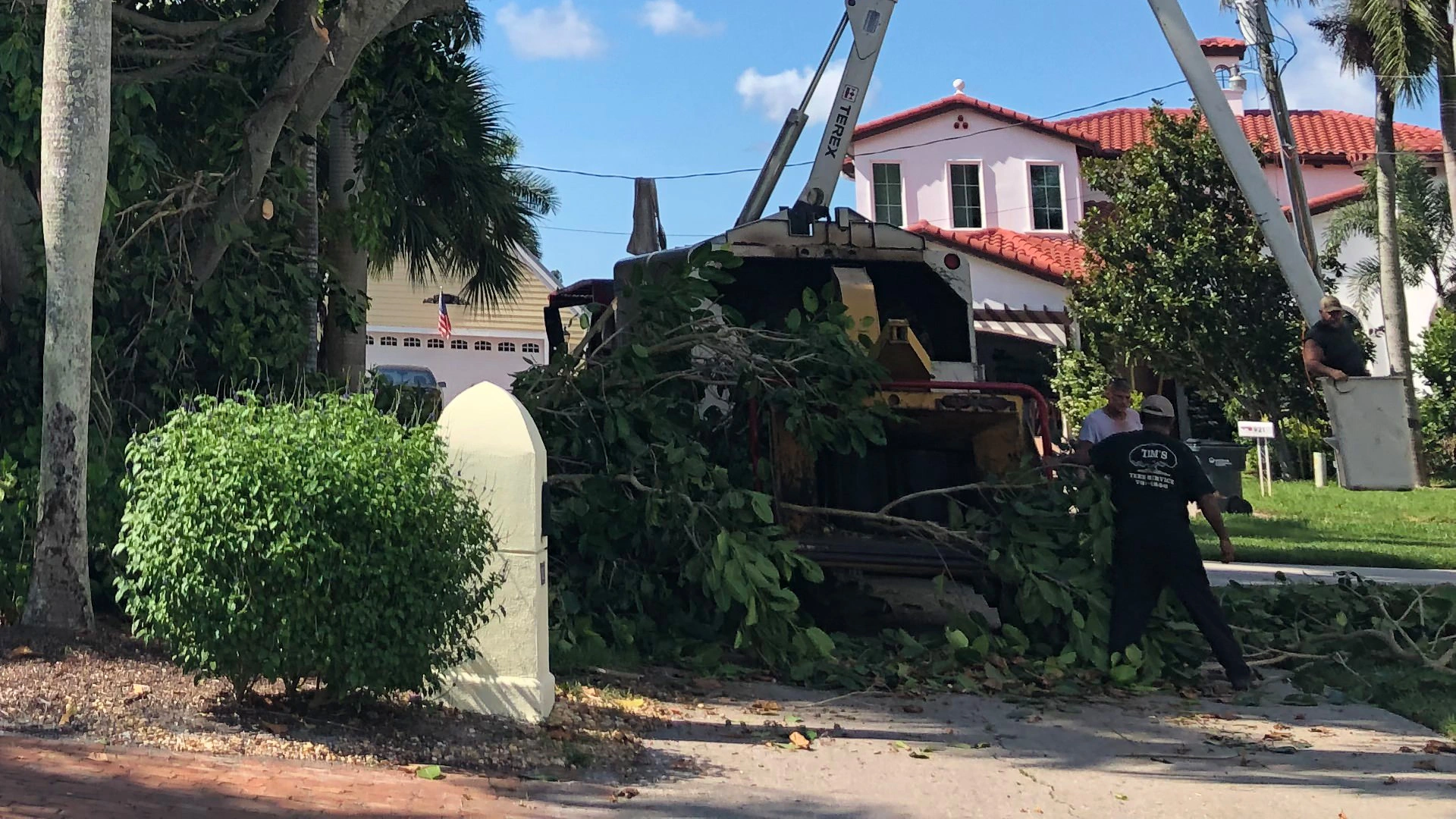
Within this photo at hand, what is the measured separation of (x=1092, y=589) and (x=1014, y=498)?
0.73 m

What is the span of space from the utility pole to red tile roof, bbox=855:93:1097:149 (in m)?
14.0

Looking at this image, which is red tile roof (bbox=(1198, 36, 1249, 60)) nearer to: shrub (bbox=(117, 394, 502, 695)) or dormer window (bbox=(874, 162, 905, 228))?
dormer window (bbox=(874, 162, 905, 228))

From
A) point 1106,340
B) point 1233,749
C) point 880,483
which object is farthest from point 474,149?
point 1106,340

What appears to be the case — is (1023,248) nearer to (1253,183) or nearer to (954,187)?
(954,187)

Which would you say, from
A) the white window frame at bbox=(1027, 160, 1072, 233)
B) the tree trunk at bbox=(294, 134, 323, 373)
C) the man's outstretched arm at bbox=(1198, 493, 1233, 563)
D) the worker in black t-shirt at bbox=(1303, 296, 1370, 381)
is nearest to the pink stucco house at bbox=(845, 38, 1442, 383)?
the white window frame at bbox=(1027, 160, 1072, 233)

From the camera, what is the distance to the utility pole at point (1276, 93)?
14.5 m

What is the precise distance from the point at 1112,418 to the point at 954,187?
2027cm

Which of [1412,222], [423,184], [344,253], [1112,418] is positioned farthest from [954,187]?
[1112,418]

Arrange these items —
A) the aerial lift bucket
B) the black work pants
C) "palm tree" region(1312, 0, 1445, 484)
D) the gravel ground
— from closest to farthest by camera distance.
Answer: the gravel ground < the black work pants < the aerial lift bucket < "palm tree" region(1312, 0, 1445, 484)

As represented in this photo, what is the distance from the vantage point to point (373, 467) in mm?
5410

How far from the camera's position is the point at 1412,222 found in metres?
27.3

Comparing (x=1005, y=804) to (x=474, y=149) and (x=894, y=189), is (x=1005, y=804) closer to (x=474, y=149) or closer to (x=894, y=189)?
(x=474, y=149)

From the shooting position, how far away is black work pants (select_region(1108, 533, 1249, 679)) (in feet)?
24.9

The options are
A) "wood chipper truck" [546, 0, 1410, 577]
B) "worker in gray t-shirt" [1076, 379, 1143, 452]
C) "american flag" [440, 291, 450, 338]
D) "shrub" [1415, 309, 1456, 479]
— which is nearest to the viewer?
"wood chipper truck" [546, 0, 1410, 577]
